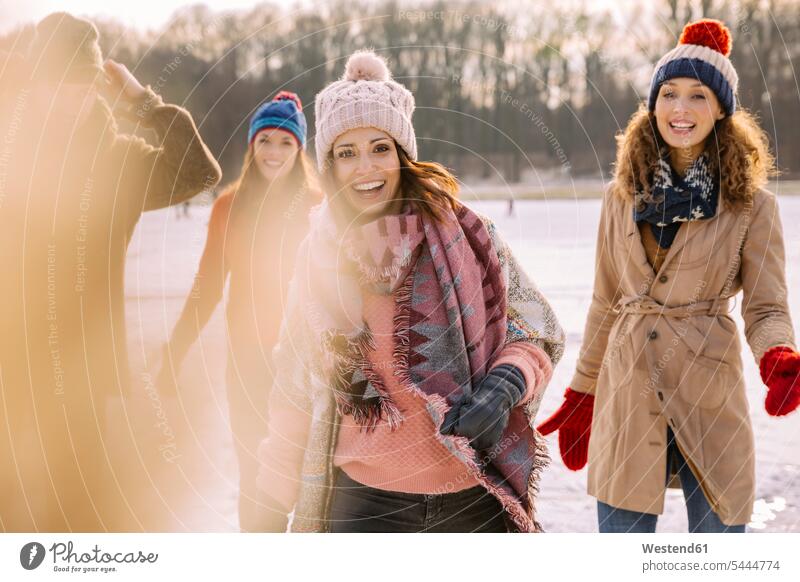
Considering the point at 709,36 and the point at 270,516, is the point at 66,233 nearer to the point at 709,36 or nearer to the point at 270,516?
the point at 270,516

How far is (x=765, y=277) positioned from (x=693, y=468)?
40cm

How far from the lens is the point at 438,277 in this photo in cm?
132

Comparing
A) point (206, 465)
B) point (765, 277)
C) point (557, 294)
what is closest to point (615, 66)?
point (765, 277)

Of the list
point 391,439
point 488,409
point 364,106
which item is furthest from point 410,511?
point 364,106

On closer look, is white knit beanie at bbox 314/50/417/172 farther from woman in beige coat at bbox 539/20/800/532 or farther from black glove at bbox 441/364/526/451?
woman in beige coat at bbox 539/20/800/532

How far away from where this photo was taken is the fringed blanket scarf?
4.30ft

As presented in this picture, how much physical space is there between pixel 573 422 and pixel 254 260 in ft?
2.89

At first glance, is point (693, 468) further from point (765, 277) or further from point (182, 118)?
point (182, 118)

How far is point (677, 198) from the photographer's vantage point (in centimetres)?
149

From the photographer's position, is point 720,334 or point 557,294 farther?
point 557,294

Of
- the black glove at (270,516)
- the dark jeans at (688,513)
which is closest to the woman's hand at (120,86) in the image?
the black glove at (270,516)

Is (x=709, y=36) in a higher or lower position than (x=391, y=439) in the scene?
higher

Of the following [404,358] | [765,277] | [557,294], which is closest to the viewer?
[404,358]

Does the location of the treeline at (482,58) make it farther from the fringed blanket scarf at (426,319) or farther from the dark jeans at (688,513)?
the dark jeans at (688,513)
